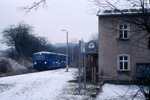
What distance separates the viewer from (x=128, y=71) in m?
18.4

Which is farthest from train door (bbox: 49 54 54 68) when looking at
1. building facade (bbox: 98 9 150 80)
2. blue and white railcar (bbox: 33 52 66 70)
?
building facade (bbox: 98 9 150 80)

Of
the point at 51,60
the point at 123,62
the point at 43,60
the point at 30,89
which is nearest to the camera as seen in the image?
Result: the point at 30,89

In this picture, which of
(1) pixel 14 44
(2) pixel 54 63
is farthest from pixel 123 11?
(1) pixel 14 44

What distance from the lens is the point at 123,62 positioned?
1858cm

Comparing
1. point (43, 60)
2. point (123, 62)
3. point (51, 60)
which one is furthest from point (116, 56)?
point (51, 60)

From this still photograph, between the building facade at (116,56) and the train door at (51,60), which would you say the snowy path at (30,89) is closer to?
the building facade at (116,56)

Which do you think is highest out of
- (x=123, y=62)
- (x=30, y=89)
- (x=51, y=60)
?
(x=123, y=62)

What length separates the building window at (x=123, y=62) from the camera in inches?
728

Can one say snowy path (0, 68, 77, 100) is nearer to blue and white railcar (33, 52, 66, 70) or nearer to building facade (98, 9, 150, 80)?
building facade (98, 9, 150, 80)

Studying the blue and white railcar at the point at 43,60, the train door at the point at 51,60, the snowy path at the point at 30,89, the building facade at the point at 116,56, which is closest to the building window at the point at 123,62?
the building facade at the point at 116,56

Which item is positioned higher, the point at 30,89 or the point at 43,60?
the point at 43,60

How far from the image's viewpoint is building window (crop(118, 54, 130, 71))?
60.7 ft

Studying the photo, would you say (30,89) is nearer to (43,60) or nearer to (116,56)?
(116,56)

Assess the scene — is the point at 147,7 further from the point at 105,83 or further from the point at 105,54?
the point at 105,54
